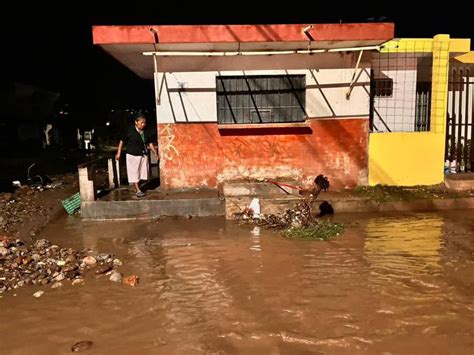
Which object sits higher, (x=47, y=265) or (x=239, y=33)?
(x=239, y=33)

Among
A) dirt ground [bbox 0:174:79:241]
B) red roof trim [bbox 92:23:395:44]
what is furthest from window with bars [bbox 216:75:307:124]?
dirt ground [bbox 0:174:79:241]

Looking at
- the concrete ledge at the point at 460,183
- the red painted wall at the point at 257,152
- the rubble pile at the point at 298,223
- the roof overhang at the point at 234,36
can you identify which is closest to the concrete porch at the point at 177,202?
the rubble pile at the point at 298,223

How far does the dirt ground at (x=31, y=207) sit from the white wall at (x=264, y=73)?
3.25m

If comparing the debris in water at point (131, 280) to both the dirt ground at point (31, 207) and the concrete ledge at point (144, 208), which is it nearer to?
the dirt ground at point (31, 207)

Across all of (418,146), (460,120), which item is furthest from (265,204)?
(460,120)

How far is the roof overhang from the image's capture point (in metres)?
8.07

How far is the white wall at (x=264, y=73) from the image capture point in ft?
30.2

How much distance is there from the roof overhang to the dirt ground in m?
3.72

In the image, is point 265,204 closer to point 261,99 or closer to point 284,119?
point 284,119

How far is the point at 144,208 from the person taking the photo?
28.0 feet

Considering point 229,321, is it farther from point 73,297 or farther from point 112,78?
point 112,78

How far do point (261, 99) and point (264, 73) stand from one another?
0.57 meters

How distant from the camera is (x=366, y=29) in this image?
327 inches

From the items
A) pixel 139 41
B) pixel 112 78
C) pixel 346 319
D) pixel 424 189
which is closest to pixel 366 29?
pixel 424 189
